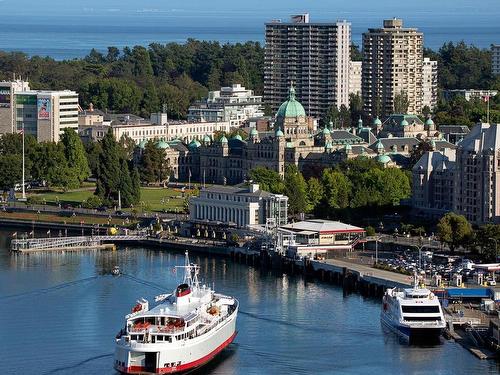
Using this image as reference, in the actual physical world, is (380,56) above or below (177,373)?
above

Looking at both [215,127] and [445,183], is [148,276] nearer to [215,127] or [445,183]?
[445,183]

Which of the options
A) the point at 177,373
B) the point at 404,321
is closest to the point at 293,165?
the point at 404,321

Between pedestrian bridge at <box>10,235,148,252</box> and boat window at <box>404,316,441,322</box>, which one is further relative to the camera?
pedestrian bridge at <box>10,235,148,252</box>

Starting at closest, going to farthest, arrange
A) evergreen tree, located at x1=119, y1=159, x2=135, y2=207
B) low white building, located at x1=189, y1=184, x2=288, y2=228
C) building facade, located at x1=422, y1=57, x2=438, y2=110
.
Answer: low white building, located at x1=189, y1=184, x2=288, y2=228, evergreen tree, located at x1=119, y1=159, x2=135, y2=207, building facade, located at x1=422, y1=57, x2=438, y2=110

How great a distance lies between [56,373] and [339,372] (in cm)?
895

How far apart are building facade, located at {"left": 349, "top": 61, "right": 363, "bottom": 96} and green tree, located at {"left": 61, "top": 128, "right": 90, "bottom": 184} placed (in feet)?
135

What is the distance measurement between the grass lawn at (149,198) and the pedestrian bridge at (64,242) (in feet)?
31.9

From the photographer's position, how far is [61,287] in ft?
239

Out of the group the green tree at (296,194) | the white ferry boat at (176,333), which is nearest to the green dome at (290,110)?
the green tree at (296,194)

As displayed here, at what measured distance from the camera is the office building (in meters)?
128

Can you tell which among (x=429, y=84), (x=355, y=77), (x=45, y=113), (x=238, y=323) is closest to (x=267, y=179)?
(x=45, y=113)

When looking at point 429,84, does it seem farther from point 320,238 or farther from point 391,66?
point 320,238

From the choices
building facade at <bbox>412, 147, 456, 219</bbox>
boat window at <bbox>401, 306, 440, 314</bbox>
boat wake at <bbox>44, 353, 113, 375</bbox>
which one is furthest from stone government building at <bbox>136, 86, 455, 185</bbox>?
boat wake at <bbox>44, 353, 113, 375</bbox>

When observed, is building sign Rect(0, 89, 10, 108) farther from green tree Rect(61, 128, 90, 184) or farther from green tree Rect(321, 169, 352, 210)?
green tree Rect(321, 169, 352, 210)
